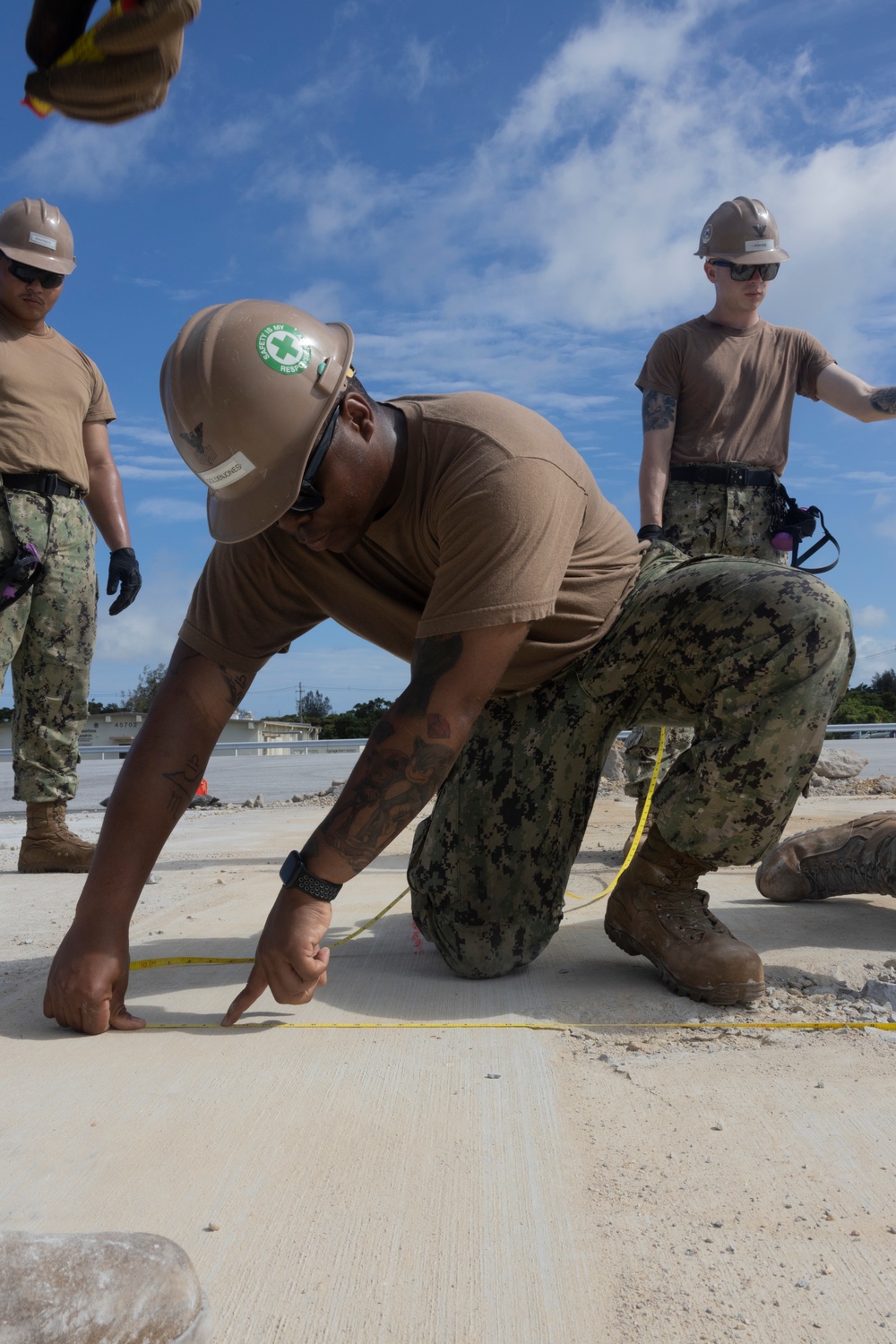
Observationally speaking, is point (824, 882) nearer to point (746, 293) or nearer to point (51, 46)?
point (746, 293)

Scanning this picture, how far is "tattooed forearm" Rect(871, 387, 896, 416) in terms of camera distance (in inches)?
123

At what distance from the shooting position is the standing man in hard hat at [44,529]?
11.5 ft

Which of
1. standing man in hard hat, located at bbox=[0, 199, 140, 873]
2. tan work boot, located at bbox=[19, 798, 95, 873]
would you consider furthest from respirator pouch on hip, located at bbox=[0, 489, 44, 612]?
tan work boot, located at bbox=[19, 798, 95, 873]

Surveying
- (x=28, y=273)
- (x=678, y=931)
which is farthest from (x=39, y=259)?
(x=678, y=931)

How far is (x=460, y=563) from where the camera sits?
1.72 meters

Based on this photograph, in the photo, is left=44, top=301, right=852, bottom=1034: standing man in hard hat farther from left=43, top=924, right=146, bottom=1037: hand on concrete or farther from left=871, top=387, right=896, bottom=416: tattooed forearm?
left=871, top=387, right=896, bottom=416: tattooed forearm

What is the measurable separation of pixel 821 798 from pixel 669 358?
3.35m

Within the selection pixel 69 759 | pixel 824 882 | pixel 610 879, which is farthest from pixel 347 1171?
pixel 69 759

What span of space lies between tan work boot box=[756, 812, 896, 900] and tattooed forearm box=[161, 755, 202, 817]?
1548 millimetres

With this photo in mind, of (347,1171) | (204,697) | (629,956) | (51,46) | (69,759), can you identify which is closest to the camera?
(347,1171)

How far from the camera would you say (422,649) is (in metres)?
1.72

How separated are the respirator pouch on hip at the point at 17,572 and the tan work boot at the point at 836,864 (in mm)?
2466

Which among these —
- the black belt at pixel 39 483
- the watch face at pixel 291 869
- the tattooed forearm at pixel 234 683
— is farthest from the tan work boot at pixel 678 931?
the black belt at pixel 39 483

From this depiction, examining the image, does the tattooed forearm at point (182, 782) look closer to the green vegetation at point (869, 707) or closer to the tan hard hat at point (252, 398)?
the tan hard hat at point (252, 398)
